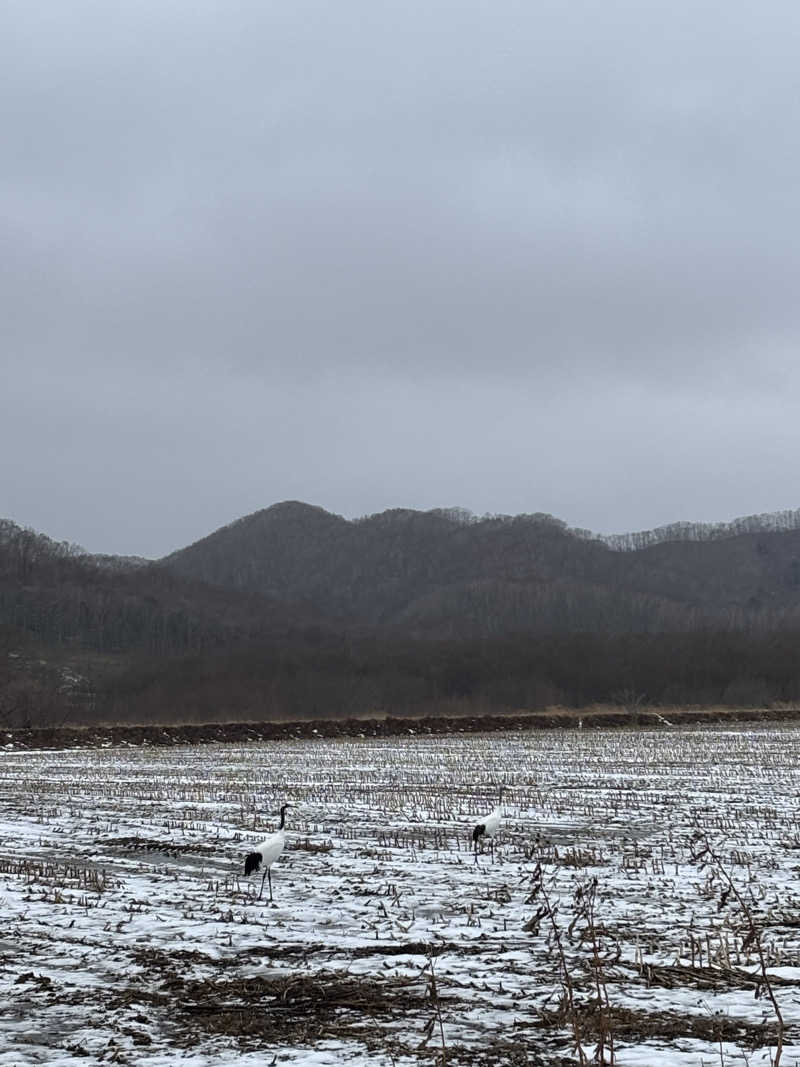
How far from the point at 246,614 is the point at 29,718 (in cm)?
10594

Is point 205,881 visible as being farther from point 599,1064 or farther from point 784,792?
point 784,792

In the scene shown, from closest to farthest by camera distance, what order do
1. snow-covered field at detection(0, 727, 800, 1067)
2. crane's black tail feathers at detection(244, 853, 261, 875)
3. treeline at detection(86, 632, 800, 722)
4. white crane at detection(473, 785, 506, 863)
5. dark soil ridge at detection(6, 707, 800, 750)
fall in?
snow-covered field at detection(0, 727, 800, 1067) < crane's black tail feathers at detection(244, 853, 261, 875) < white crane at detection(473, 785, 506, 863) < dark soil ridge at detection(6, 707, 800, 750) < treeline at detection(86, 632, 800, 722)

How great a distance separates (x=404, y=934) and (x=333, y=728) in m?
45.3

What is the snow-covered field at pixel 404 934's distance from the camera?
5.78 metres

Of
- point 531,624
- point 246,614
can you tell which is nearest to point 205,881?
point 531,624

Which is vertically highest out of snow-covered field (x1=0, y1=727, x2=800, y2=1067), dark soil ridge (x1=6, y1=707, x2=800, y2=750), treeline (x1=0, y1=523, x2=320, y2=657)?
treeline (x1=0, y1=523, x2=320, y2=657)

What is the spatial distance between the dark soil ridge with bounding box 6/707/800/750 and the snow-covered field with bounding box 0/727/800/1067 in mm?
28465

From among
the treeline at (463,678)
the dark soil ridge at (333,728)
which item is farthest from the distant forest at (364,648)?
the dark soil ridge at (333,728)

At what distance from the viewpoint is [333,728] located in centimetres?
5297

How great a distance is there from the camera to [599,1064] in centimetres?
509

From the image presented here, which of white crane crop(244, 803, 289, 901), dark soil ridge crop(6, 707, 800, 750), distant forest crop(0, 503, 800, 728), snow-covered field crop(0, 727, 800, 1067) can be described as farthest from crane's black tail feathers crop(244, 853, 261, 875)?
distant forest crop(0, 503, 800, 728)

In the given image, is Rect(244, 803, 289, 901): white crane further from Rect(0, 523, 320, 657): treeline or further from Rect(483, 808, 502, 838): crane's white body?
Rect(0, 523, 320, 657): treeline

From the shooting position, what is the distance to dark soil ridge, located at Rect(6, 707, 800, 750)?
151 feet

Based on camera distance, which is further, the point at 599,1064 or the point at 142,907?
the point at 142,907
